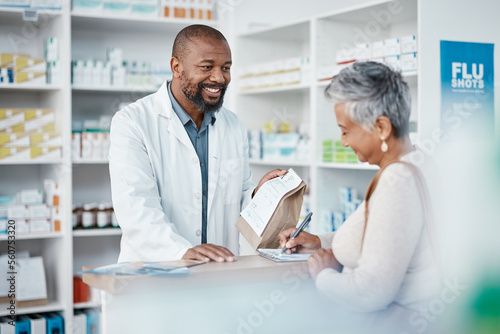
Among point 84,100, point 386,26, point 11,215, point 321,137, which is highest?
point 386,26

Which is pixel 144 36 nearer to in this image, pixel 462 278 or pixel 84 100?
pixel 84 100

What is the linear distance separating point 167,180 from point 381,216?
1.21m

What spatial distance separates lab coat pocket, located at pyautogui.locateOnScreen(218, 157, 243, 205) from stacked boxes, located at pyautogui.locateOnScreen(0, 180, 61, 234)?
5.95 ft

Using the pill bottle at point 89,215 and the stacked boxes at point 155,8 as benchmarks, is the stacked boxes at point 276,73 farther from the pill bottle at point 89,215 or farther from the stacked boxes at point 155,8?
the pill bottle at point 89,215

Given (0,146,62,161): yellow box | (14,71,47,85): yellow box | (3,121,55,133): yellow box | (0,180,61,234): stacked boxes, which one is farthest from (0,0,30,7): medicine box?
(0,180,61,234): stacked boxes

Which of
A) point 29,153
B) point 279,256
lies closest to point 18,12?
point 29,153

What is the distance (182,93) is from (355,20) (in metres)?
1.81

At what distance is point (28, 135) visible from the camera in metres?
3.80

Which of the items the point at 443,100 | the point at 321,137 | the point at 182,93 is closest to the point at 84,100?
the point at 321,137

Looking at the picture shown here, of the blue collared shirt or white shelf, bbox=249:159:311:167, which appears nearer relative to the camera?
the blue collared shirt

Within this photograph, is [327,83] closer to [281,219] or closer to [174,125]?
[174,125]

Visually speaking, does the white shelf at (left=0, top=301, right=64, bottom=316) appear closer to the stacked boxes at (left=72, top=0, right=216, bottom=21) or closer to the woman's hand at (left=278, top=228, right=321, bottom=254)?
the stacked boxes at (left=72, top=0, right=216, bottom=21)

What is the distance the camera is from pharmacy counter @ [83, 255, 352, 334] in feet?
4.85

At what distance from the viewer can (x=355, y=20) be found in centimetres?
382
